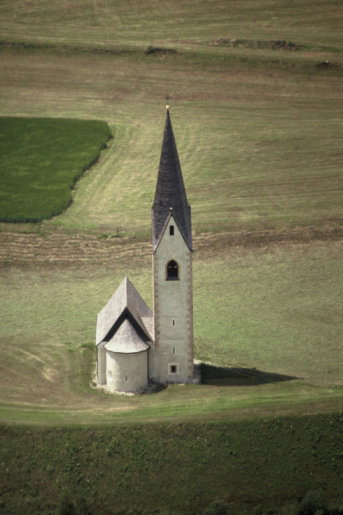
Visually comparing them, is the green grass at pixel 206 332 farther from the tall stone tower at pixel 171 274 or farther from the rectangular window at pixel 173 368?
the tall stone tower at pixel 171 274

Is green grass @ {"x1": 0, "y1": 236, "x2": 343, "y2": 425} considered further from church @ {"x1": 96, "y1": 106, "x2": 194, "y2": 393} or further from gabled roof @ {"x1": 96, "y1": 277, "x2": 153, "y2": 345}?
gabled roof @ {"x1": 96, "y1": 277, "x2": 153, "y2": 345}

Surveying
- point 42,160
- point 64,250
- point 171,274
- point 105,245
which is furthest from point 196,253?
point 42,160

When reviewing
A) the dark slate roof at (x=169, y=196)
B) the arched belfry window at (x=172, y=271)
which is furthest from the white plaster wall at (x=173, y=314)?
the dark slate roof at (x=169, y=196)

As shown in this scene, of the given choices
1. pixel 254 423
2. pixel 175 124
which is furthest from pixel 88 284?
pixel 175 124

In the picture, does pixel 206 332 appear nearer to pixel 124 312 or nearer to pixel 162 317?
pixel 162 317

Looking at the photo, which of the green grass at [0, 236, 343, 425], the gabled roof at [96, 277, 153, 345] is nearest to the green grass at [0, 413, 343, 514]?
the green grass at [0, 236, 343, 425]

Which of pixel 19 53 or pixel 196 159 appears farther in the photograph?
pixel 19 53

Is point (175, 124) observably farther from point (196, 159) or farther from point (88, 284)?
point (88, 284)

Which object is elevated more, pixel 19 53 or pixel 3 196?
pixel 19 53
